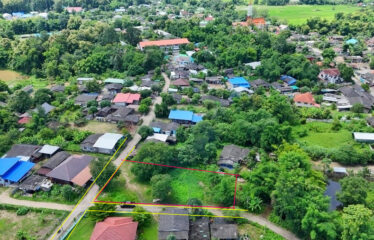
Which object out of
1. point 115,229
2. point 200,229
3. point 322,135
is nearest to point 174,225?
point 200,229

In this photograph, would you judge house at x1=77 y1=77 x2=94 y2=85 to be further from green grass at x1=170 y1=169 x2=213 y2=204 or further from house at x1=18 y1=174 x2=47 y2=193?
green grass at x1=170 y1=169 x2=213 y2=204

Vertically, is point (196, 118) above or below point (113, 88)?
below

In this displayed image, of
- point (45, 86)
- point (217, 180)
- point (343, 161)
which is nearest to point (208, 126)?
point (217, 180)

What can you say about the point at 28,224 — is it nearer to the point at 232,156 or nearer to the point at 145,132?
the point at 145,132

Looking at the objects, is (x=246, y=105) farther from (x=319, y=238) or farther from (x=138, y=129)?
(x=319, y=238)

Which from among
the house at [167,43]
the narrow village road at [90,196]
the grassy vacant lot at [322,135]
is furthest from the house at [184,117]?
the house at [167,43]

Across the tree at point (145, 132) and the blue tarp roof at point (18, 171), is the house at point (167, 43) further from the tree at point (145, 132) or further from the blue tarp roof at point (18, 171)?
the blue tarp roof at point (18, 171)

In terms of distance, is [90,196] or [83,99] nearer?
[90,196]
